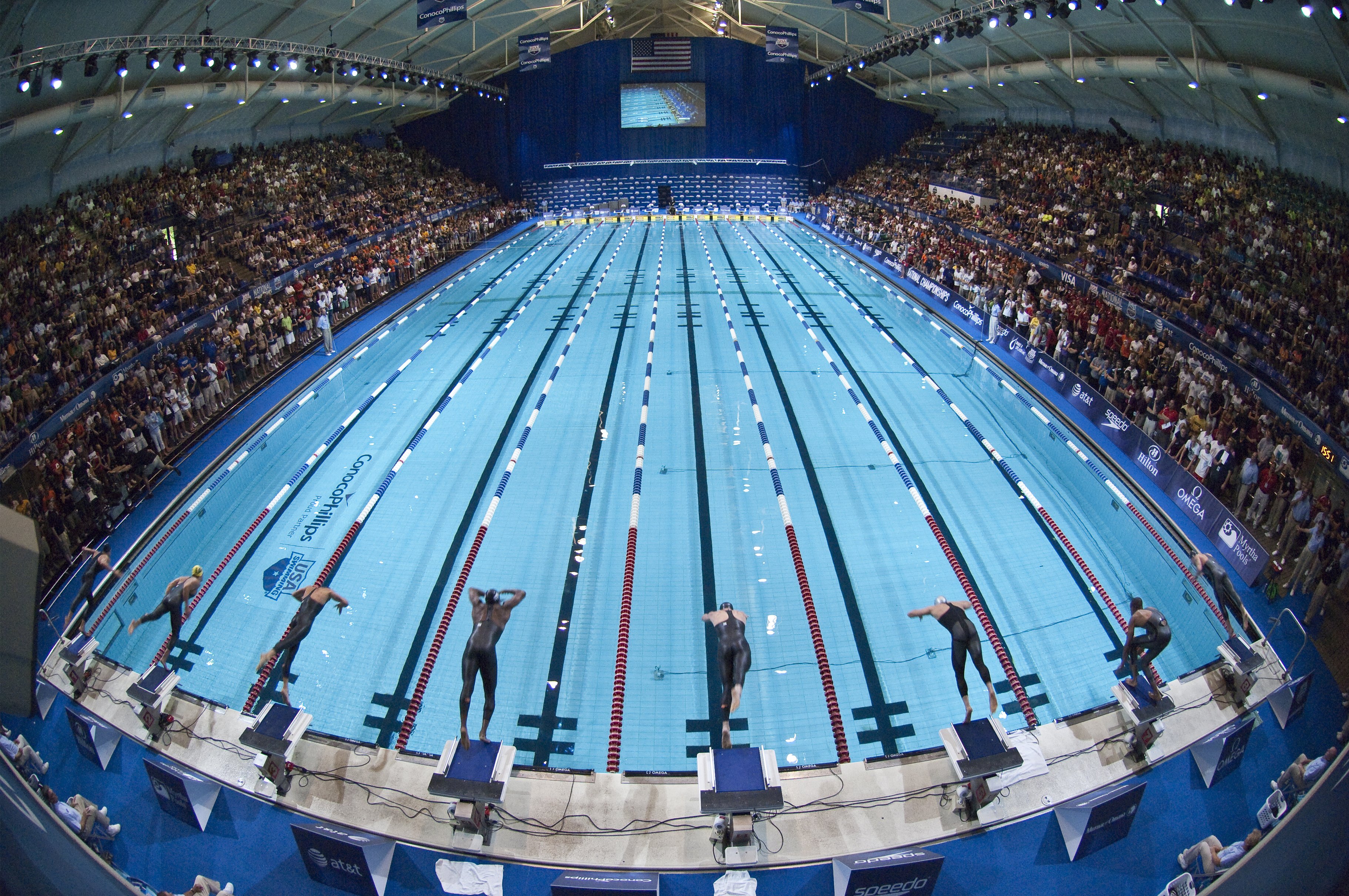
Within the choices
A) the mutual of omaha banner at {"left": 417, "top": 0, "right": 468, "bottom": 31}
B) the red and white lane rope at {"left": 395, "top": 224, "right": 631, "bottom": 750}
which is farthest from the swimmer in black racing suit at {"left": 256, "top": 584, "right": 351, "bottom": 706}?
the mutual of omaha banner at {"left": 417, "top": 0, "right": 468, "bottom": 31}

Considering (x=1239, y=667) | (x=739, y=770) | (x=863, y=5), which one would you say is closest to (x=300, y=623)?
(x=739, y=770)

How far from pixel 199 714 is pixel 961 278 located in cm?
1591

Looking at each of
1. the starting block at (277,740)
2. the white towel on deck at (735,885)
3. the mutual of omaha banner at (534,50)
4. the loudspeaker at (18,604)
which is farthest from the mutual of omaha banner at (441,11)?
the white towel on deck at (735,885)

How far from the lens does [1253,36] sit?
1173 cm

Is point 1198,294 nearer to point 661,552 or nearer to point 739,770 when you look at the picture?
point 661,552

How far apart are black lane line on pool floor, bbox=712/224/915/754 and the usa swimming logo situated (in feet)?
17.9

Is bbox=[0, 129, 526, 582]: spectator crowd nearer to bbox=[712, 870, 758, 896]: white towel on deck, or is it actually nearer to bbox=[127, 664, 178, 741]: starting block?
bbox=[127, 664, 178, 741]: starting block

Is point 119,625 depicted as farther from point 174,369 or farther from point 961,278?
point 961,278

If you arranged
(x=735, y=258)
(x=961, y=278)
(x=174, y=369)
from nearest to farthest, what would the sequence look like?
(x=174, y=369) < (x=961, y=278) < (x=735, y=258)

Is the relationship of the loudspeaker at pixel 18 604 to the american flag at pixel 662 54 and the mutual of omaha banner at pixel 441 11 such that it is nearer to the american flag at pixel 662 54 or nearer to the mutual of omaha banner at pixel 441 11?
the mutual of omaha banner at pixel 441 11

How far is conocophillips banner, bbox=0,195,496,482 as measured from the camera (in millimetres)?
8398

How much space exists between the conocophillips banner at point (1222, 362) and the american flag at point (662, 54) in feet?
70.2

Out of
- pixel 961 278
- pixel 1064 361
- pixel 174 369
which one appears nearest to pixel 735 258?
pixel 961 278

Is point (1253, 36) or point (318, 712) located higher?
point (1253, 36)
